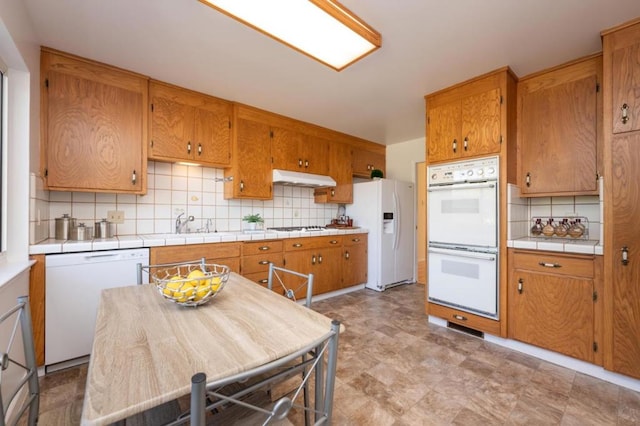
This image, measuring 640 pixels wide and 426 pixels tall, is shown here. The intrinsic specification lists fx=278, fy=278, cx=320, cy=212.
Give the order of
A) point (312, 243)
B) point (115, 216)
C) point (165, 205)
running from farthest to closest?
point (312, 243), point (165, 205), point (115, 216)

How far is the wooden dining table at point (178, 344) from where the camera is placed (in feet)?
2.01

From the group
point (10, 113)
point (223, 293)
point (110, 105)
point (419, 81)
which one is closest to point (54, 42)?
point (110, 105)

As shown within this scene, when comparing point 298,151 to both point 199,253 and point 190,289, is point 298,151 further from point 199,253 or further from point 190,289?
point 190,289

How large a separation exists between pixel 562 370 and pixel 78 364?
352 cm

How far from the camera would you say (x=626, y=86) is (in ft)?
5.88

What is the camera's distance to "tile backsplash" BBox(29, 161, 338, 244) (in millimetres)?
2254

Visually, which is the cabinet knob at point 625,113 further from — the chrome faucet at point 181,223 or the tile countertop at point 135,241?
the chrome faucet at point 181,223

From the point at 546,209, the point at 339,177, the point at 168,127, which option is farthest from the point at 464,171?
the point at 168,127

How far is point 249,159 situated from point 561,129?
291cm

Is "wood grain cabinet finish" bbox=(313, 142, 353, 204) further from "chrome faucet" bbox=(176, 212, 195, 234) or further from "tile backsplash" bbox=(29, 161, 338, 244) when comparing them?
"chrome faucet" bbox=(176, 212, 195, 234)

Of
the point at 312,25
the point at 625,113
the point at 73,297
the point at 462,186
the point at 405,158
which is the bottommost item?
the point at 73,297

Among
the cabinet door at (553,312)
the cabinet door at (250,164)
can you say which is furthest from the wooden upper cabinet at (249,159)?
the cabinet door at (553,312)

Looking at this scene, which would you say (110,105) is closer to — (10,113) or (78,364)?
(10,113)

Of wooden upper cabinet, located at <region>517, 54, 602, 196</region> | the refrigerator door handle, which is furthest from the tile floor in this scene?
the refrigerator door handle
